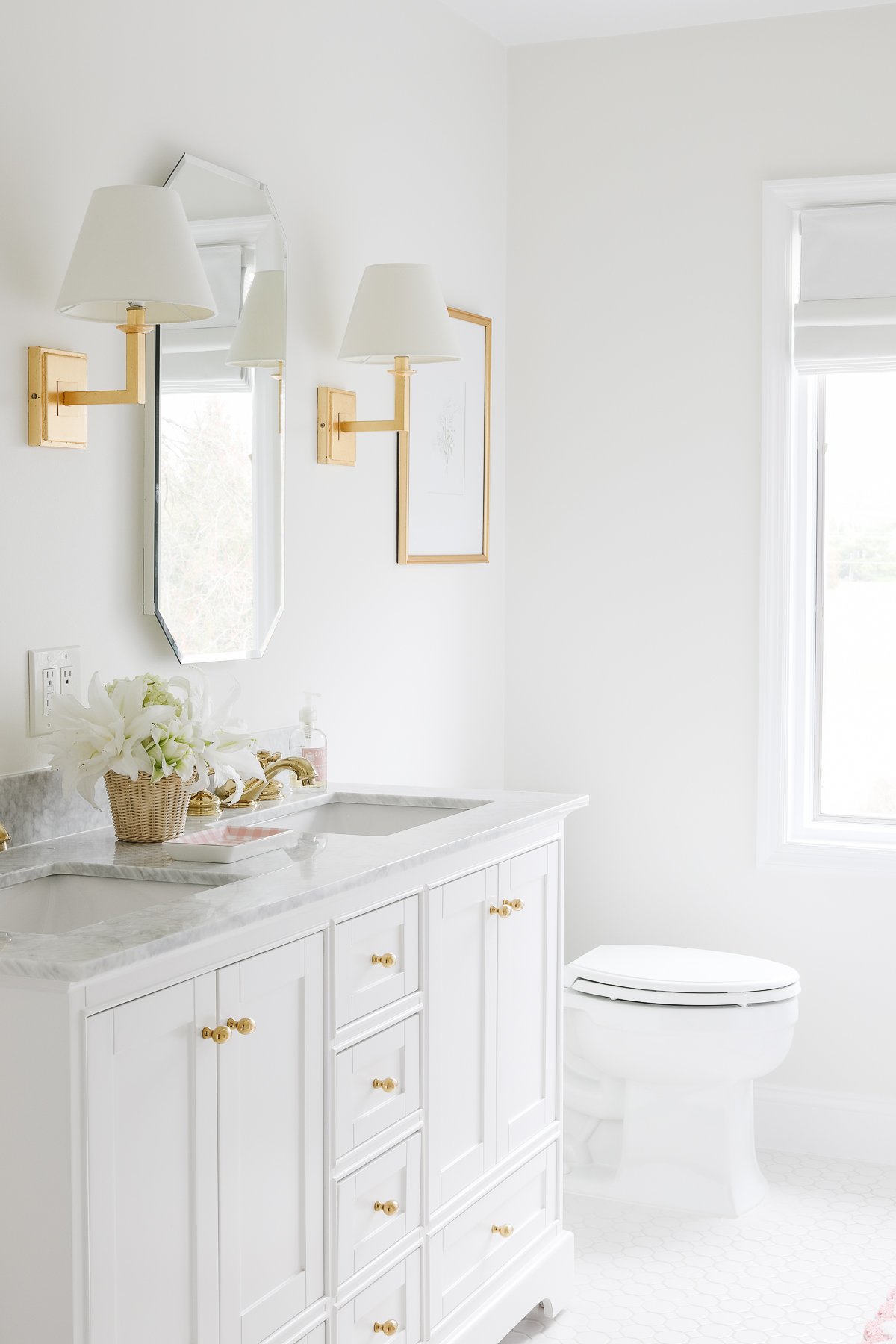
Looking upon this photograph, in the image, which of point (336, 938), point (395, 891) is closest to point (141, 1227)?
point (336, 938)

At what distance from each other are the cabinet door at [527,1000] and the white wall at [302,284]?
53cm

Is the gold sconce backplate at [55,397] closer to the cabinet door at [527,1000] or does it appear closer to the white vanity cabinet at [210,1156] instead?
the white vanity cabinet at [210,1156]

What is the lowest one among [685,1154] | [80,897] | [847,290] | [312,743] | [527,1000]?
[685,1154]

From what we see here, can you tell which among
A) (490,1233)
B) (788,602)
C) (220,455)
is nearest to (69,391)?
(220,455)

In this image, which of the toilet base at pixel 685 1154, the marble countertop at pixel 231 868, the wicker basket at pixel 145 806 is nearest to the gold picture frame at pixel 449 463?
the marble countertop at pixel 231 868

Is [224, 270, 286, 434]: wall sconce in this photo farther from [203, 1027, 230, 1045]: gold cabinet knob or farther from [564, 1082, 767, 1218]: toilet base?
[564, 1082, 767, 1218]: toilet base

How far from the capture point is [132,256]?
1.85 m

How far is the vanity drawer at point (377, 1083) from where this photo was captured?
1797mm

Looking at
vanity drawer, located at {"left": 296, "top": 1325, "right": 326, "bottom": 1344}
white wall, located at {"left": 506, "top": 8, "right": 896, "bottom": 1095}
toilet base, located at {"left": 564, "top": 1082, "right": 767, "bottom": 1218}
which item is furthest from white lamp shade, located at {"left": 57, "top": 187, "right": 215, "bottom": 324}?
toilet base, located at {"left": 564, "top": 1082, "right": 767, "bottom": 1218}

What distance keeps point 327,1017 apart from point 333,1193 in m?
0.22

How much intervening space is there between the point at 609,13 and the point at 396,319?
1177 millimetres

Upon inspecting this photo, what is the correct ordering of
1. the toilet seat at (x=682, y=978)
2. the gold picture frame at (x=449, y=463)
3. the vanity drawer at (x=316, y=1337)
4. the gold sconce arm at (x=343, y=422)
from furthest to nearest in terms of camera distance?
the gold picture frame at (x=449, y=463) → the toilet seat at (x=682, y=978) → the gold sconce arm at (x=343, y=422) → the vanity drawer at (x=316, y=1337)

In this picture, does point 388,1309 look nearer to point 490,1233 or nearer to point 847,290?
point 490,1233

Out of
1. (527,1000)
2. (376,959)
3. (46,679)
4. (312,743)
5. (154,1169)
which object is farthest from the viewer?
(312,743)
